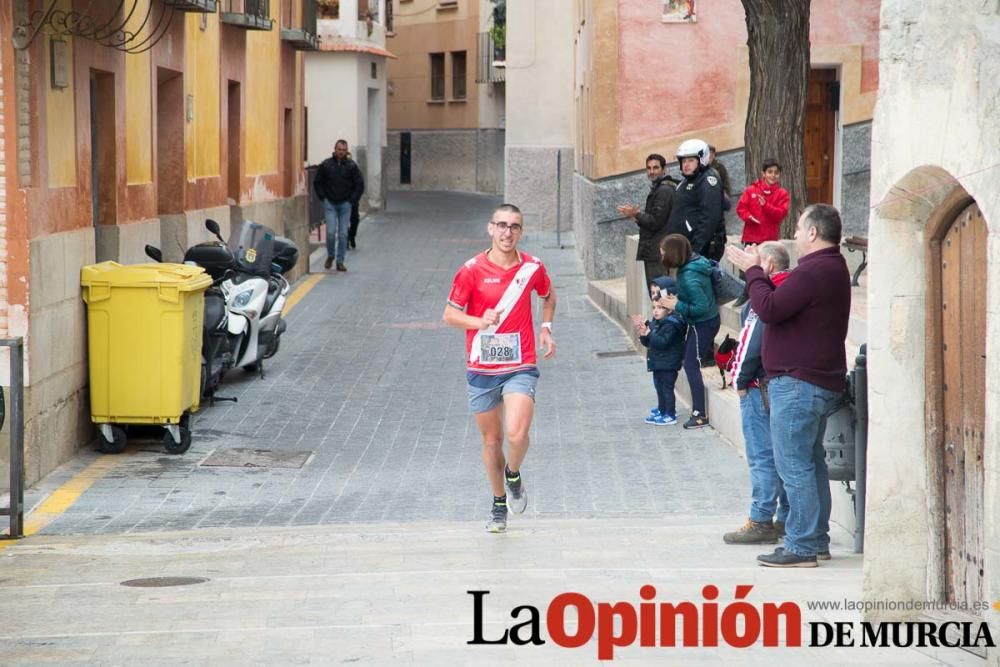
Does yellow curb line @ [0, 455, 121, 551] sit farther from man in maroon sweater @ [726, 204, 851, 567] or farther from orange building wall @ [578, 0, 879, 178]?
orange building wall @ [578, 0, 879, 178]

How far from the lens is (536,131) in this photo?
115 ft

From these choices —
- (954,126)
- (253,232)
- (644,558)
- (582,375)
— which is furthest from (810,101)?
(954,126)

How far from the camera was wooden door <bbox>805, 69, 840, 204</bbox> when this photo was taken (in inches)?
887

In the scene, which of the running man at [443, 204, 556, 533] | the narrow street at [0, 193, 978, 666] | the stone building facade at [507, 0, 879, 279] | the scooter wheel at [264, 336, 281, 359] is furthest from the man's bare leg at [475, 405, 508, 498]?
the stone building facade at [507, 0, 879, 279]

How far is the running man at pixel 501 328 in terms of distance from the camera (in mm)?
8445

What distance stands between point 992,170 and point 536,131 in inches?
1189

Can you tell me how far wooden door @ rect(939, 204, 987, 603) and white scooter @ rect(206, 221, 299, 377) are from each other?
8765mm

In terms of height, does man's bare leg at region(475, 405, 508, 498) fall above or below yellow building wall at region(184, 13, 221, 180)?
below

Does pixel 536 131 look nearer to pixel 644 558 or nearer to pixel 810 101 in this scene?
pixel 810 101

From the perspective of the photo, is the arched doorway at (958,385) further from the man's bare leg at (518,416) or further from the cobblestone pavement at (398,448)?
the cobblestone pavement at (398,448)

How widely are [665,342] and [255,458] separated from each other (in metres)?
3.15

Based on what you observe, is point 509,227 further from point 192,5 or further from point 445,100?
point 445,100

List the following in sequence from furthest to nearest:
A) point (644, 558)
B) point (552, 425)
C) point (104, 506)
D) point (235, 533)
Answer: point (552, 425)
point (104, 506)
point (235, 533)
point (644, 558)

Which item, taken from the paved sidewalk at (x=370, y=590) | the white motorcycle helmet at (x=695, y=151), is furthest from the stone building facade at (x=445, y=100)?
the paved sidewalk at (x=370, y=590)
